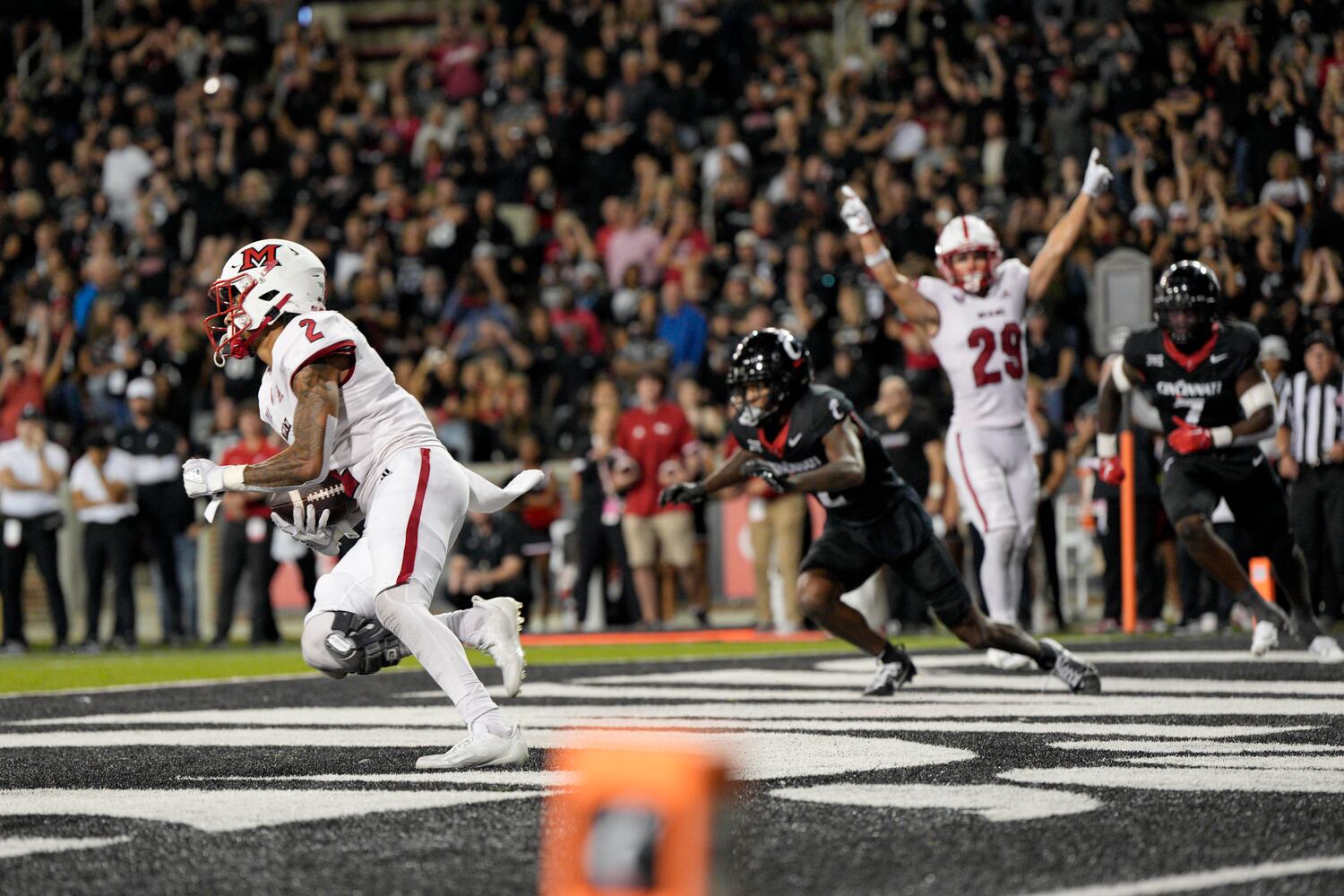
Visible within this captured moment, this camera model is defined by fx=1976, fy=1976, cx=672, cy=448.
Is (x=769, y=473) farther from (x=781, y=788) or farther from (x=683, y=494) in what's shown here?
(x=781, y=788)

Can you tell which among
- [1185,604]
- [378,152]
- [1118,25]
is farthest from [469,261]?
[1185,604]

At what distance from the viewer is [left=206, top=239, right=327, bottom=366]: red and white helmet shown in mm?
5977

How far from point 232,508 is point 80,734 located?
850 cm

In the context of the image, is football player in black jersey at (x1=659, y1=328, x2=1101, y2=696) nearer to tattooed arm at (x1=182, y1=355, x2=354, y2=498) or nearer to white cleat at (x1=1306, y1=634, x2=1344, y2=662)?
white cleat at (x1=1306, y1=634, x2=1344, y2=662)

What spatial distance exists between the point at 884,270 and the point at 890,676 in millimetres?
2331

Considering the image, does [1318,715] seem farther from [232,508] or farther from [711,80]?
[711,80]

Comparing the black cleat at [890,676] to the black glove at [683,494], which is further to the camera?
the black cleat at [890,676]

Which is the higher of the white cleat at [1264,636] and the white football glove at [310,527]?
the white football glove at [310,527]

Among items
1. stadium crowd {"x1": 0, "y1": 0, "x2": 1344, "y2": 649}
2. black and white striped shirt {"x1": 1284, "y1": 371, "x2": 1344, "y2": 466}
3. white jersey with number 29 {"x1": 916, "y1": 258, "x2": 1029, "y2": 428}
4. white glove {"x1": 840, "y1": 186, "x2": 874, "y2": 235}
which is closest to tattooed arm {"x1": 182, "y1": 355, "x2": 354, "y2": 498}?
white glove {"x1": 840, "y1": 186, "x2": 874, "y2": 235}

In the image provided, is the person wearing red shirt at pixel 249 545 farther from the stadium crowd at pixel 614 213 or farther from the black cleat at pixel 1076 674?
the black cleat at pixel 1076 674

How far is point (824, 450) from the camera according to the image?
7.95 meters

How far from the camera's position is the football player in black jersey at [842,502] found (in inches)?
311

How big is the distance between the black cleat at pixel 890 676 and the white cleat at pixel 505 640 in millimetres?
2504

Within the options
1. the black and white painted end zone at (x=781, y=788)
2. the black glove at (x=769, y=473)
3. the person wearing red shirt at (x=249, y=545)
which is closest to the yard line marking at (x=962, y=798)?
the black and white painted end zone at (x=781, y=788)
